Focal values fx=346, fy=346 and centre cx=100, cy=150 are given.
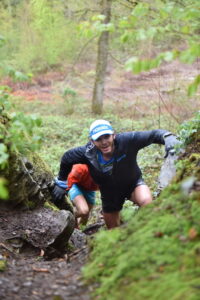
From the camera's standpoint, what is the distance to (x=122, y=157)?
16.1 ft

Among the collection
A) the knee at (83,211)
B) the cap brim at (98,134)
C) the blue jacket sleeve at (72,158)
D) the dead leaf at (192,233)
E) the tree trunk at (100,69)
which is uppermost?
the tree trunk at (100,69)

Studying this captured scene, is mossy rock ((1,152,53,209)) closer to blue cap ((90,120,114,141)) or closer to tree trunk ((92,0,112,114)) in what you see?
blue cap ((90,120,114,141))

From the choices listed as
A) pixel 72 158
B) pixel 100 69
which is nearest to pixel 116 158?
pixel 72 158

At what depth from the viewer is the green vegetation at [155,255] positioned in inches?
77.3

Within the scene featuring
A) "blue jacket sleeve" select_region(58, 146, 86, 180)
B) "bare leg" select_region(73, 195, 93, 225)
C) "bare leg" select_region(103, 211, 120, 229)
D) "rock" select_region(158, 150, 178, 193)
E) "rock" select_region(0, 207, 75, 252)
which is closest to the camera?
"rock" select_region(158, 150, 178, 193)

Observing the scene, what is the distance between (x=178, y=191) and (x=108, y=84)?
65.0 feet

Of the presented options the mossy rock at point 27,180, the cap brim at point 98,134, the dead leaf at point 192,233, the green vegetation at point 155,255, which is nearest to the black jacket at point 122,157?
the cap brim at point 98,134

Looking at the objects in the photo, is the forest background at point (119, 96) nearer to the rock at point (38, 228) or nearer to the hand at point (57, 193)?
the rock at point (38, 228)

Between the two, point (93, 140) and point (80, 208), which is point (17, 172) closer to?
point (93, 140)

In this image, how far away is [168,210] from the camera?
2.62 m

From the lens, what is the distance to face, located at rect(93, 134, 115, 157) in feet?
15.5

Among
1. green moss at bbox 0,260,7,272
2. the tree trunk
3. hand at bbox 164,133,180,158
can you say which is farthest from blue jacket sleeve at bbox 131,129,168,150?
the tree trunk

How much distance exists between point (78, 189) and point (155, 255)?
3588 millimetres

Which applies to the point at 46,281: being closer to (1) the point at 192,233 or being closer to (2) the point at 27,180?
(1) the point at 192,233
